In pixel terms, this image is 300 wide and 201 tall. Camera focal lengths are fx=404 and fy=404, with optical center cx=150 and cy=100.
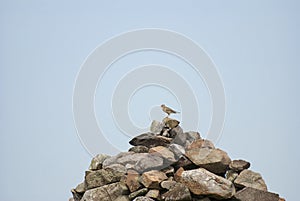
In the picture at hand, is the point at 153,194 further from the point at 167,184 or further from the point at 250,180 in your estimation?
the point at 250,180

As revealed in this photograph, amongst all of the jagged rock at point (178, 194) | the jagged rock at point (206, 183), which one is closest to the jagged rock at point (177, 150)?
the jagged rock at point (206, 183)

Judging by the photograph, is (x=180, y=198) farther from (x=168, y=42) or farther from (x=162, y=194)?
(x=168, y=42)

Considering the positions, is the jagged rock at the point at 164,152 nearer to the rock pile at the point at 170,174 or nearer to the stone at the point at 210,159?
the rock pile at the point at 170,174

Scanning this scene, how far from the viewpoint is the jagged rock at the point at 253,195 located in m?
11.1

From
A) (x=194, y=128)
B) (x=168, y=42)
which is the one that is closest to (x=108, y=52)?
(x=168, y=42)

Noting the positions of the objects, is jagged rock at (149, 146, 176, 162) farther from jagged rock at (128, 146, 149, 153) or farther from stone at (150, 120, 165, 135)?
stone at (150, 120, 165, 135)

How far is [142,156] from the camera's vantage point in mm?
11773

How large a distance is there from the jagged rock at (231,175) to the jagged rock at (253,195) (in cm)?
59

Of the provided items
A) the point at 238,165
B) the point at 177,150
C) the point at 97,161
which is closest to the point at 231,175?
the point at 238,165

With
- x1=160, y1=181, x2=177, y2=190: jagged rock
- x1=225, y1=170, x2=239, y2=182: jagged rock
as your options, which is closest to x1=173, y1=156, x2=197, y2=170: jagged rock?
x1=160, y1=181, x2=177, y2=190: jagged rock

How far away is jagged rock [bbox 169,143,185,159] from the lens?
38.4 feet

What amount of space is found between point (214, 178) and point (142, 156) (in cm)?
220

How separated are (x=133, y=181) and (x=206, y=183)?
2008 mm

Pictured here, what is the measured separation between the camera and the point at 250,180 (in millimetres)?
11703
